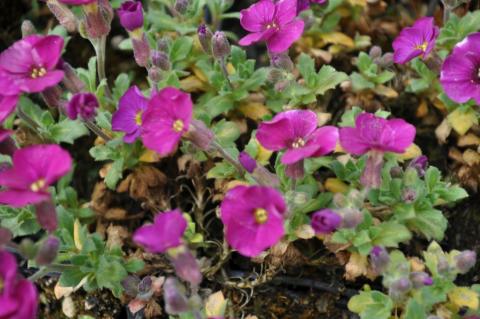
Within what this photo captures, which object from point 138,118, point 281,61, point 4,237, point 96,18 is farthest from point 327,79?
point 4,237

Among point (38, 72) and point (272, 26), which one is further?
point (272, 26)

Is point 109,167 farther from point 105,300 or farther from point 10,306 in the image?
point 10,306

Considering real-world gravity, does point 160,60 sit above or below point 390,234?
above

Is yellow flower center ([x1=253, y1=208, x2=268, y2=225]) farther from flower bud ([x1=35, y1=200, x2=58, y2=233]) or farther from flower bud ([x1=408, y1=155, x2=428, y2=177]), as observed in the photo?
flower bud ([x1=408, y1=155, x2=428, y2=177])

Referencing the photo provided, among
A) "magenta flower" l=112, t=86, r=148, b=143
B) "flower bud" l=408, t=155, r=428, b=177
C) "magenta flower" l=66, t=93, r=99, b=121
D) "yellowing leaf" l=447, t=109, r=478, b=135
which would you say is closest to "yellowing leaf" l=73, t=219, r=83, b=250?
"magenta flower" l=112, t=86, r=148, b=143

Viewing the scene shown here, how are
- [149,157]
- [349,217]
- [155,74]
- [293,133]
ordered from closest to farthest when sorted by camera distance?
[349,217] → [293,133] → [155,74] → [149,157]

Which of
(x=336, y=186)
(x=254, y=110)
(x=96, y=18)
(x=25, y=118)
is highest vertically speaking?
(x=96, y=18)

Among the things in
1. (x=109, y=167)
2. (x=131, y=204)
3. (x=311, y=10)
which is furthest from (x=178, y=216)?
(x=311, y=10)

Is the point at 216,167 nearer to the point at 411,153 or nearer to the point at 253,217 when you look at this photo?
the point at 253,217
